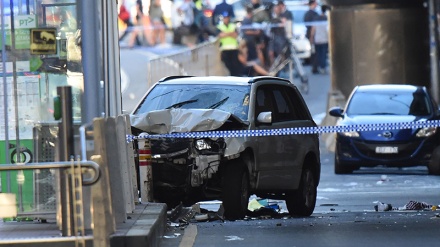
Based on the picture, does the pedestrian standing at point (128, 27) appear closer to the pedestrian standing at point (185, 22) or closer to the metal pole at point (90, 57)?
the pedestrian standing at point (185, 22)

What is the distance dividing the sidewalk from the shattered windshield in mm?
3638

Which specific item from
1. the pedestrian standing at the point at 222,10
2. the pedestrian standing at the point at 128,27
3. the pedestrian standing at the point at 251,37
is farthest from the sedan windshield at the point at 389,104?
the pedestrian standing at the point at 128,27

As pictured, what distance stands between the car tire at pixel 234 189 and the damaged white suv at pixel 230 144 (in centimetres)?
1

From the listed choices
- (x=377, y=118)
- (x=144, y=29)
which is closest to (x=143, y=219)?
(x=377, y=118)

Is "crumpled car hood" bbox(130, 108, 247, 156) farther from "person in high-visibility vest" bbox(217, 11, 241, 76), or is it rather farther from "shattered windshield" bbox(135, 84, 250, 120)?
"person in high-visibility vest" bbox(217, 11, 241, 76)

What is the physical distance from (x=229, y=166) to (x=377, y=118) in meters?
9.02

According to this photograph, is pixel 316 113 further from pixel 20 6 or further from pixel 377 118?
pixel 20 6

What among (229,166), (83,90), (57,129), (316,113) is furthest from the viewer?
(316,113)

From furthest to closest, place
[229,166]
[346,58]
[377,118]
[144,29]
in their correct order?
[144,29] → [346,58] → [377,118] → [229,166]

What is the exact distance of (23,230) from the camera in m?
11.0

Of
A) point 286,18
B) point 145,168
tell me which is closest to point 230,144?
point 145,168

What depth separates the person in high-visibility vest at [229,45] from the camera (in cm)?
3772

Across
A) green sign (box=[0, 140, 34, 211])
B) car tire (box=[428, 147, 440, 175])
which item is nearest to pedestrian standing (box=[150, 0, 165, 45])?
car tire (box=[428, 147, 440, 175])

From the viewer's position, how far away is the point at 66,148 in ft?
32.9
